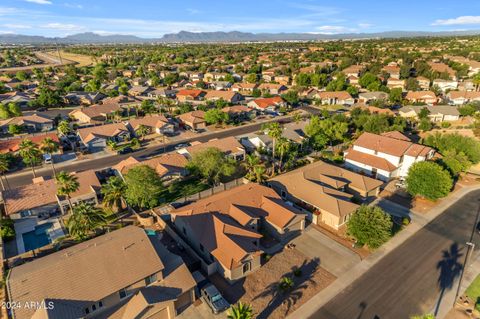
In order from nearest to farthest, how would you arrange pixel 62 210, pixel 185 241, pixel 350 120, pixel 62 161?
pixel 185 241 < pixel 62 210 < pixel 62 161 < pixel 350 120

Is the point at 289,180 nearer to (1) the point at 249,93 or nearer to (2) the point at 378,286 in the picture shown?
(2) the point at 378,286

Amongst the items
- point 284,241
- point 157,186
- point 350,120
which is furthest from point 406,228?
point 350,120

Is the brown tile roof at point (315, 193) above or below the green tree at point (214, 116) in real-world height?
below

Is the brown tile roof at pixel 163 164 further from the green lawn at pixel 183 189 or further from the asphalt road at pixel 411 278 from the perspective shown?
the asphalt road at pixel 411 278

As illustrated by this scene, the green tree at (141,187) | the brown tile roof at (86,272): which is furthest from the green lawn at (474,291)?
the green tree at (141,187)

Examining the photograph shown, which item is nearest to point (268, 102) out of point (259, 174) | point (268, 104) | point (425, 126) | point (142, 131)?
point (268, 104)

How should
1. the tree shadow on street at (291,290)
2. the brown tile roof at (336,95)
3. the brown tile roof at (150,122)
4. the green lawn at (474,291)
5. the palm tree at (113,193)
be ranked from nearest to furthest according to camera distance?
the tree shadow on street at (291,290), the green lawn at (474,291), the palm tree at (113,193), the brown tile roof at (150,122), the brown tile roof at (336,95)

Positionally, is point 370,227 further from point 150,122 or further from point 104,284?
point 150,122
